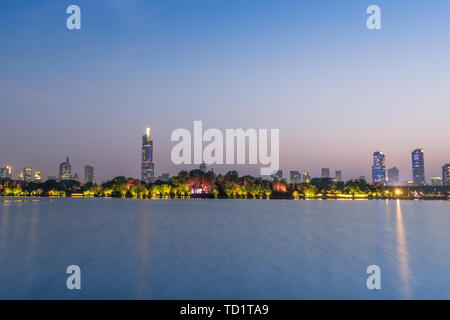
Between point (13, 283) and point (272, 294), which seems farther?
point (13, 283)

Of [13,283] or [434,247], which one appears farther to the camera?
[434,247]
